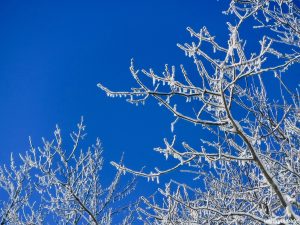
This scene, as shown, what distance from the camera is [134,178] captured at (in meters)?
8.96

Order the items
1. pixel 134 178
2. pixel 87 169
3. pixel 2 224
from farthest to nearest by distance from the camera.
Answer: pixel 2 224, pixel 134 178, pixel 87 169

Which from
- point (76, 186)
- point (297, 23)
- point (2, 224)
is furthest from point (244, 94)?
point (2, 224)

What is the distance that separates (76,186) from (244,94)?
14.8 ft

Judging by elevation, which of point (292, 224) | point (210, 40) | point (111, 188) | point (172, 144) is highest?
point (111, 188)

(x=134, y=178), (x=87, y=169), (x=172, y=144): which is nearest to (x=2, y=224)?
(x=87, y=169)

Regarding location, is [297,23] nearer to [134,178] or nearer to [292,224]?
[292,224]

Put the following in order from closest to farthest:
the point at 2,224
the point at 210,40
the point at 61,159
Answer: the point at 210,40, the point at 61,159, the point at 2,224

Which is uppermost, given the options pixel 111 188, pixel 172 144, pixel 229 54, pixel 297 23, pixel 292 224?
pixel 111 188

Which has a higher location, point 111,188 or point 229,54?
point 111,188

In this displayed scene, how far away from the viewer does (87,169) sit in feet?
27.6

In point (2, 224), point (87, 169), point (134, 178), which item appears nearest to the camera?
point (87, 169)

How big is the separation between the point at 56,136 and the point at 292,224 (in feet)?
20.4

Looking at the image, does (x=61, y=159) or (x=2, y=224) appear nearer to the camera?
(x=61, y=159)

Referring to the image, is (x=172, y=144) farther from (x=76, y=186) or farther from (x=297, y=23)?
(x=76, y=186)
